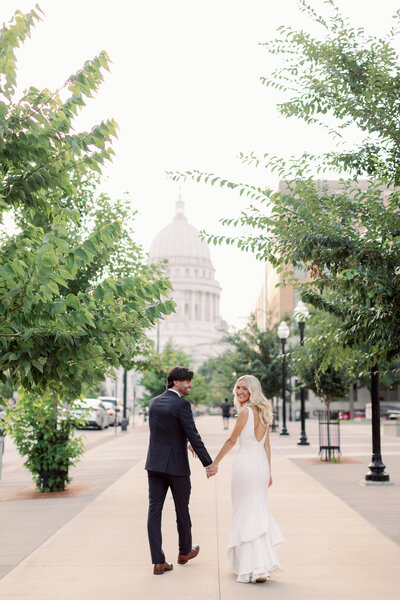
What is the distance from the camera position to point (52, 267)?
4.93 m

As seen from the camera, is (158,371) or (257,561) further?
(158,371)

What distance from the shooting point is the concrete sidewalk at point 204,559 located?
630cm

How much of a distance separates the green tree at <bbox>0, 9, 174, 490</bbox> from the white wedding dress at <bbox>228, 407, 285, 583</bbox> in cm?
169

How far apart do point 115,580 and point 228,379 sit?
1328 inches

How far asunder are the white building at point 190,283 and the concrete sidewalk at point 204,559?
5416 inches

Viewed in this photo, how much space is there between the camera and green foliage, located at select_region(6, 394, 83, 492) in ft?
43.2

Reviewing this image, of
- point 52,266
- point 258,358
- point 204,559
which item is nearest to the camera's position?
point 52,266

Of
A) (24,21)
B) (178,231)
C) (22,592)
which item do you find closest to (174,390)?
(22,592)

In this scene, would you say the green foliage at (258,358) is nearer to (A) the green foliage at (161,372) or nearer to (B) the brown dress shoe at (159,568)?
(A) the green foliage at (161,372)

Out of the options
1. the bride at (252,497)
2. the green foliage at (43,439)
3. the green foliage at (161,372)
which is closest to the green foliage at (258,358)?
the green foliage at (161,372)

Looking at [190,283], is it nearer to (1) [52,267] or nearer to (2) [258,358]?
(2) [258,358]

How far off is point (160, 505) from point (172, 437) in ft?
2.15

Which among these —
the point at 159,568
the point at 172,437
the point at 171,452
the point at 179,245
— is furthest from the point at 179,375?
the point at 179,245

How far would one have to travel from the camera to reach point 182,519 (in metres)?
7.15
